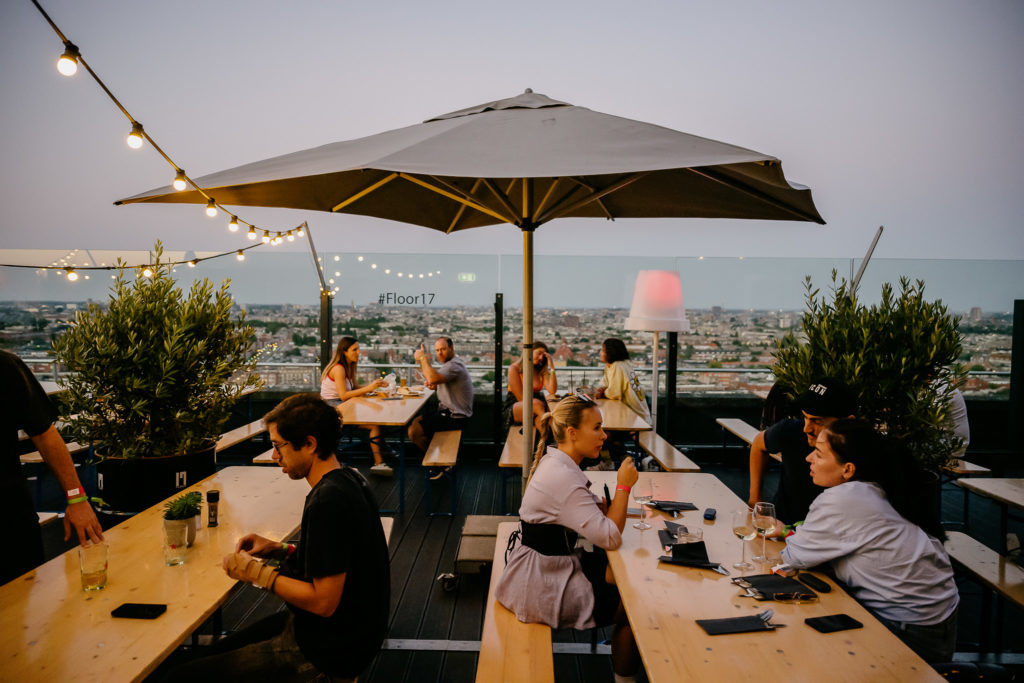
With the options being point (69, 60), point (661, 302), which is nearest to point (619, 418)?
point (661, 302)

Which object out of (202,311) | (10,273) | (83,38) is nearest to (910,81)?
(202,311)

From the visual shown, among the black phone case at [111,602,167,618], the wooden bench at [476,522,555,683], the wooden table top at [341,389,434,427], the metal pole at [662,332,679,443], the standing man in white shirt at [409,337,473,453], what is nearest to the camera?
the black phone case at [111,602,167,618]

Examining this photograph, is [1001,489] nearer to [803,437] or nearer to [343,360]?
[803,437]

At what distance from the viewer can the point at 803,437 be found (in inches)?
115

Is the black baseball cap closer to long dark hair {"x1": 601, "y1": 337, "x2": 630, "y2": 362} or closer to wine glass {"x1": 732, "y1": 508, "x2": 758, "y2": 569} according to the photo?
wine glass {"x1": 732, "y1": 508, "x2": 758, "y2": 569}

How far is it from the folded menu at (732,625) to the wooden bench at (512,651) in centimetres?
57

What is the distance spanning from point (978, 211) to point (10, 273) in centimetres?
1263

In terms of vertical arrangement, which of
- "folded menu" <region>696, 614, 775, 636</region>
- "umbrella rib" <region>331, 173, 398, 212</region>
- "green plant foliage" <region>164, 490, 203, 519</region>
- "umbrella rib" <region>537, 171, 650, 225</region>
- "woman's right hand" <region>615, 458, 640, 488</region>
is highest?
"umbrella rib" <region>331, 173, 398, 212</region>

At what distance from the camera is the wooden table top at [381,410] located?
5.00 metres

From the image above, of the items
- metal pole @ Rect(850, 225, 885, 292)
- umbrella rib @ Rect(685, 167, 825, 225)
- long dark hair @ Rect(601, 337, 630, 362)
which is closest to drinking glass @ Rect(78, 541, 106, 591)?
umbrella rib @ Rect(685, 167, 825, 225)

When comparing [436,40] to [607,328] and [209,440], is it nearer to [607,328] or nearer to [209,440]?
[607,328]

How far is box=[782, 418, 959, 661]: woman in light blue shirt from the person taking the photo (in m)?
1.93

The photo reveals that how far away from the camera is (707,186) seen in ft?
10.3

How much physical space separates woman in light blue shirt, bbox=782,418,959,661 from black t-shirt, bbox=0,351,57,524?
2926 mm
